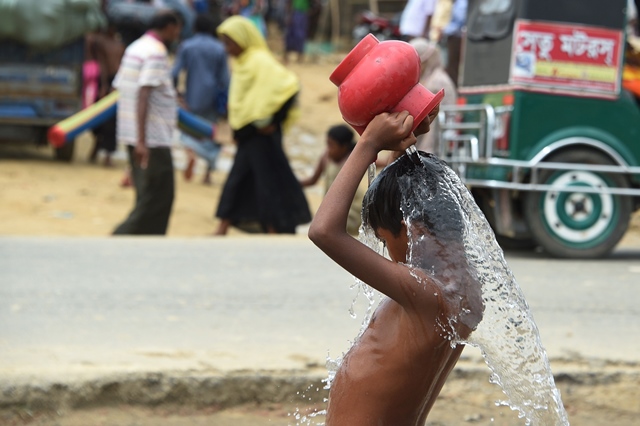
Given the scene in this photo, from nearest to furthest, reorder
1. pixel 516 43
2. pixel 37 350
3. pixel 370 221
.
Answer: pixel 370 221 → pixel 37 350 → pixel 516 43

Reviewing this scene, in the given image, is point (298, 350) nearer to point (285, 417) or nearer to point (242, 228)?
point (285, 417)

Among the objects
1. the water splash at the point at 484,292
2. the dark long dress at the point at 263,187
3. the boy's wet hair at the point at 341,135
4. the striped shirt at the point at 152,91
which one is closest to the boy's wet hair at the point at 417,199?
the water splash at the point at 484,292

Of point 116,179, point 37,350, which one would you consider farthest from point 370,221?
point 116,179

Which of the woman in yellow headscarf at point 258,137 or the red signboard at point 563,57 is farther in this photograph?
the woman in yellow headscarf at point 258,137

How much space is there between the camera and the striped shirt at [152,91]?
25.3 feet

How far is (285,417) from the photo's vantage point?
4.29 metres

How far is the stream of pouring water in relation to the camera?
222 cm

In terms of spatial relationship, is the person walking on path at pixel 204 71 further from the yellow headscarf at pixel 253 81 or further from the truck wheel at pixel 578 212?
the truck wheel at pixel 578 212

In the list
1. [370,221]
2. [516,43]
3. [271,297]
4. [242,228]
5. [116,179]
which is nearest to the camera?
[370,221]

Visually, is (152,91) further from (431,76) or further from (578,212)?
(578,212)

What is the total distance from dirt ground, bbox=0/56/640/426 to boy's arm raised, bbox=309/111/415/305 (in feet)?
7.30

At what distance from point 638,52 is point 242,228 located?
3.47 metres

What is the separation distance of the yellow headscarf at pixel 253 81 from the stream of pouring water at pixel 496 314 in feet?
18.9

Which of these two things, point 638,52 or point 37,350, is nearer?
point 37,350
